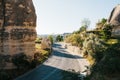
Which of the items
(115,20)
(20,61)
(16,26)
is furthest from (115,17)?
(20,61)

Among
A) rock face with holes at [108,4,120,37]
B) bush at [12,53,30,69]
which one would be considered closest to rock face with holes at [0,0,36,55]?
bush at [12,53,30,69]

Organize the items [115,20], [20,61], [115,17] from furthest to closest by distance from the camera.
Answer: [115,17] → [115,20] → [20,61]

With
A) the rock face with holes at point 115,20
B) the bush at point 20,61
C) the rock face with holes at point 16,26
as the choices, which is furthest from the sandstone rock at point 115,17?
the bush at point 20,61

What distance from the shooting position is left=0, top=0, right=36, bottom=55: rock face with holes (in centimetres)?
4975

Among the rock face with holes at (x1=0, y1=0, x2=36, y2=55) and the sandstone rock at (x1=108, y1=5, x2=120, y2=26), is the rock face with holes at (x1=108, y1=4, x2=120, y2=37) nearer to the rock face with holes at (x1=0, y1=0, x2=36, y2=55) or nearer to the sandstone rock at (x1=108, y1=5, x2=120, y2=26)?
the sandstone rock at (x1=108, y1=5, x2=120, y2=26)

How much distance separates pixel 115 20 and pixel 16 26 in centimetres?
3889

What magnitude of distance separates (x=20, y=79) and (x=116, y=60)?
18495mm

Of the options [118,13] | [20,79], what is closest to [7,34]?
[20,79]

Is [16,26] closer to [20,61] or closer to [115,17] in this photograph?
[20,61]

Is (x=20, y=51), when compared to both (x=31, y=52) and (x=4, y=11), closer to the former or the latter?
(x=31, y=52)

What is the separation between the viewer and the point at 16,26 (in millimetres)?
51281

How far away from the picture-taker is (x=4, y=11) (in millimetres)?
50031

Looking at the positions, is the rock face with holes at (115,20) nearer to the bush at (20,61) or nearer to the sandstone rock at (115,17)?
the sandstone rock at (115,17)

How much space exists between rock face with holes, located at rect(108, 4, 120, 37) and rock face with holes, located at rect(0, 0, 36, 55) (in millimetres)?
26785
